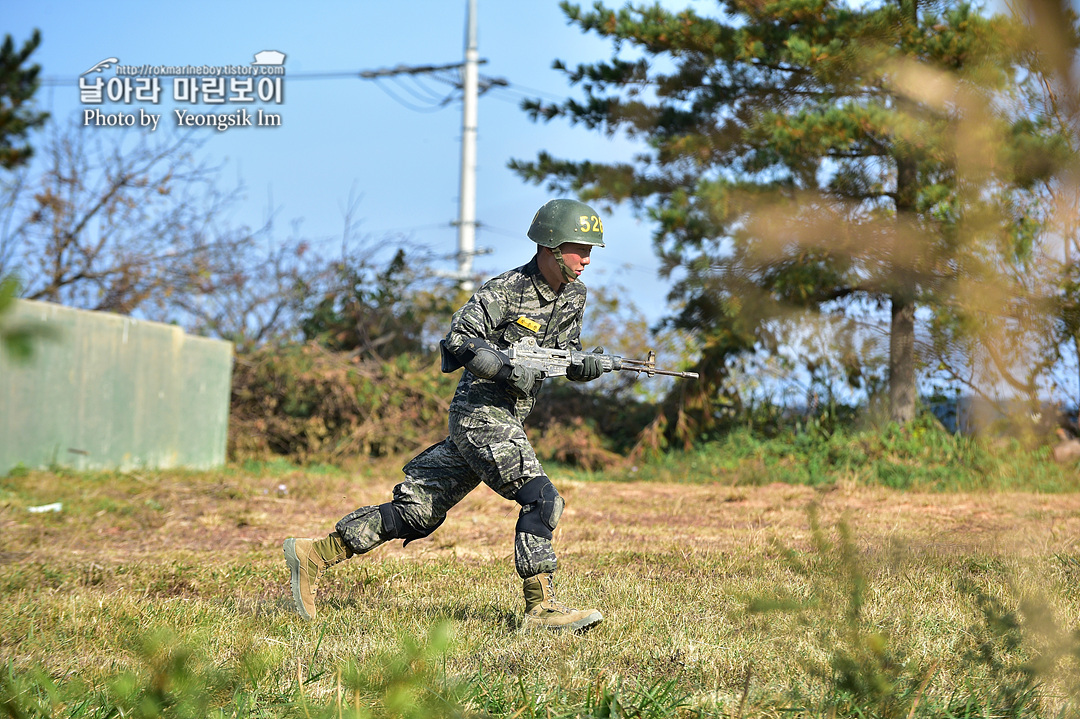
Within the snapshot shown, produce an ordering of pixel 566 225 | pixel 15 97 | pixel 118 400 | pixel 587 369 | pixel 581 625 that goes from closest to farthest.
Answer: pixel 581 625 → pixel 566 225 → pixel 587 369 → pixel 118 400 → pixel 15 97

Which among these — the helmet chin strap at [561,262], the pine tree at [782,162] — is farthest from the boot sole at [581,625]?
the pine tree at [782,162]

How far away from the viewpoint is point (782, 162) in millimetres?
10820

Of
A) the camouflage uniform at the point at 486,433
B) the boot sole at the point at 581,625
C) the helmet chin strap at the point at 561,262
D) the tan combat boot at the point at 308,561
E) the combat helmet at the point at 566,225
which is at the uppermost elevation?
the combat helmet at the point at 566,225

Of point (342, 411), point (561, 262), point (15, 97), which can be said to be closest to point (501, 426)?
point (561, 262)

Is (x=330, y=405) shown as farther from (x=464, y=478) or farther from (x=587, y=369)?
(x=587, y=369)

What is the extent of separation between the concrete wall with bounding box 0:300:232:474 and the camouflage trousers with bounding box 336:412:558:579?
17.3 feet

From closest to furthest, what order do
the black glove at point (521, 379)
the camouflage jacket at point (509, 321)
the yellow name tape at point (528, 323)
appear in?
1. the black glove at point (521, 379)
2. the camouflage jacket at point (509, 321)
3. the yellow name tape at point (528, 323)

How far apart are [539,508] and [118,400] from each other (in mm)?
7608

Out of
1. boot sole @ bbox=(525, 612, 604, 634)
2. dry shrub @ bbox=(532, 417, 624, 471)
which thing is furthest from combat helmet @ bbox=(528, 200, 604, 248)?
dry shrub @ bbox=(532, 417, 624, 471)

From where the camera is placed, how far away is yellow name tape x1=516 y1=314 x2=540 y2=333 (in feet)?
13.3

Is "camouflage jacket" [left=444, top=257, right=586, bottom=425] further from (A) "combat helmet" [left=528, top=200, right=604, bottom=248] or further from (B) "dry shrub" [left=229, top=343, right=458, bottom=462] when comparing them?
(B) "dry shrub" [left=229, top=343, right=458, bottom=462]

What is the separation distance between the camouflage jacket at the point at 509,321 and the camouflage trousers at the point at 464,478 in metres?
0.07

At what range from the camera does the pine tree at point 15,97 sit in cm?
1155

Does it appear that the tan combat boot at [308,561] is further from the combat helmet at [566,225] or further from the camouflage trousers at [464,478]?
the combat helmet at [566,225]
